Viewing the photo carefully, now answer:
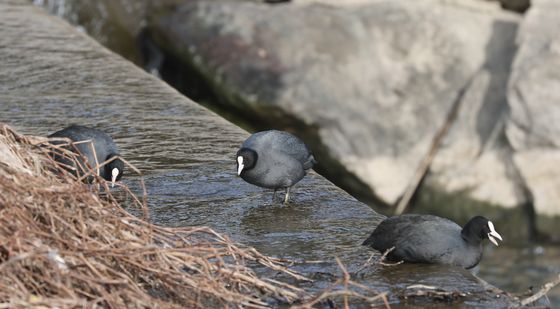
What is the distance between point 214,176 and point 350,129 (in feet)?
19.4

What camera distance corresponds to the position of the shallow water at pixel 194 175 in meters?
4.59

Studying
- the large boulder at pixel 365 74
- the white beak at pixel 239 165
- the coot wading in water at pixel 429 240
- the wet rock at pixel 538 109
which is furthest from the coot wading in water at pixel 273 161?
the wet rock at pixel 538 109

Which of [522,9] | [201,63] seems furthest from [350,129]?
[522,9]

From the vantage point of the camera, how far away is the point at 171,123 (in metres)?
6.88

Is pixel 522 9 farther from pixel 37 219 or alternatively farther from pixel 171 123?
pixel 37 219

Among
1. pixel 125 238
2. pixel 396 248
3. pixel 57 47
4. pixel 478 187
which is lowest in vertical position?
pixel 478 187

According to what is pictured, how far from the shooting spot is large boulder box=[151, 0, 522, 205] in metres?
11.6

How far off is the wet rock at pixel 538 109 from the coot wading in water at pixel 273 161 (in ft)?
18.7

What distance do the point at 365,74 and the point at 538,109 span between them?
1.71m

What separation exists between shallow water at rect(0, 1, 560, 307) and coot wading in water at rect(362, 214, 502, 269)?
62 mm

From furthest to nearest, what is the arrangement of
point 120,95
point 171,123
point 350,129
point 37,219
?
point 350,129 → point 120,95 → point 171,123 → point 37,219

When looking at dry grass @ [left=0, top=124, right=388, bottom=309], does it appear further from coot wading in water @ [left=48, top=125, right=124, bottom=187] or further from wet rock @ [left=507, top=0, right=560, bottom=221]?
wet rock @ [left=507, top=0, right=560, bottom=221]

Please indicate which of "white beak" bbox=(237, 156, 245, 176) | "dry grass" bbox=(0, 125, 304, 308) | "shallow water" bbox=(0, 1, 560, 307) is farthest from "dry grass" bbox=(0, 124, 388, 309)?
"white beak" bbox=(237, 156, 245, 176)

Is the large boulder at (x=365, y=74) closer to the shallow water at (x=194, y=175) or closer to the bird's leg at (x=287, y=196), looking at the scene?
the shallow water at (x=194, y=175)
